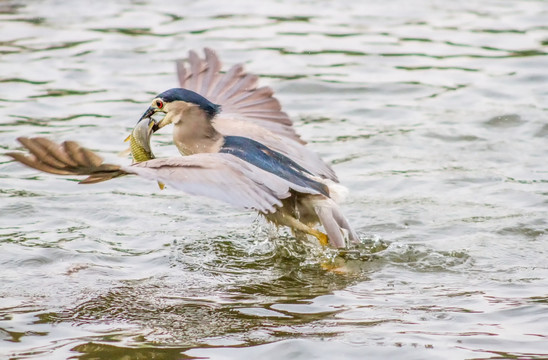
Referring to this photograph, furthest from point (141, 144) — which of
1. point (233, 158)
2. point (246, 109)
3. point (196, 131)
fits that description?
point (246, 109)

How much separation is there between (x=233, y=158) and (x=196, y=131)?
0.79 meters

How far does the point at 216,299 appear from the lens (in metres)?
5.68

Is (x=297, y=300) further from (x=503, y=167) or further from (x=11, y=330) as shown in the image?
(x=503, y=167)

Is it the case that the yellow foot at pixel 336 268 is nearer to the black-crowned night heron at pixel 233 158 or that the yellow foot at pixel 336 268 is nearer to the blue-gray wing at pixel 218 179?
the black-crowned night heron at pixel 233 158

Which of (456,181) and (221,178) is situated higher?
(221,178)

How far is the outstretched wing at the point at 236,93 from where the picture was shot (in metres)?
7.03

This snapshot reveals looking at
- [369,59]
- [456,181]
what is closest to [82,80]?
[369,59]

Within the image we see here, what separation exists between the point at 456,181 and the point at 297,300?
264 centimetres

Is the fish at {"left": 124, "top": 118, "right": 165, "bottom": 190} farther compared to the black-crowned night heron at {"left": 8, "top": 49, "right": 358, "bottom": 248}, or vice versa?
the fish at {"left": 124, "top": 118, "right": 165, "bottom": 190}

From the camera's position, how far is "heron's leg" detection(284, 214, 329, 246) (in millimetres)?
6539

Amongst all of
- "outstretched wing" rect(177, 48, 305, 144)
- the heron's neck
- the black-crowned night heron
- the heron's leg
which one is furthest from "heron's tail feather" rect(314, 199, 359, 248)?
the heron's neck

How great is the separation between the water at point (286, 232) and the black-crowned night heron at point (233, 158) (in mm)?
364

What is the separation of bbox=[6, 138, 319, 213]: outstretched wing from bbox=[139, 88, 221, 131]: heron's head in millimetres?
812

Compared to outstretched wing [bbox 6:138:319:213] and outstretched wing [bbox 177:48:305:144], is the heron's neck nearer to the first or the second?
outstretched wing [bbox 177:48:305:144]
